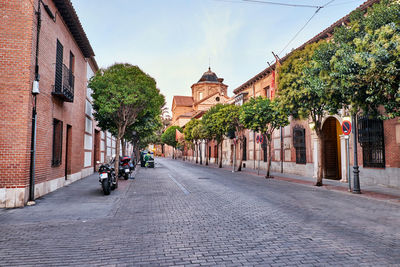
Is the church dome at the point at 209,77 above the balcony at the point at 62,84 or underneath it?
above

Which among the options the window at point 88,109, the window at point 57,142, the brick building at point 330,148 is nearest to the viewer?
the window at point 57,142

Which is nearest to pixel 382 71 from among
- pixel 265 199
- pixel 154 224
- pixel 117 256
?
pixel 265 199

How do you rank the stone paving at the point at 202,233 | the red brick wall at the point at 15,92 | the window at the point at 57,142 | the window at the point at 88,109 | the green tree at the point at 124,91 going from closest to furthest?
the stone paving at the point at 202,233 < the red brick wall at the point at 15,92 < the window at the point at 57,142 < the green tree at the point at 124,91 < the window at the point at 88,109

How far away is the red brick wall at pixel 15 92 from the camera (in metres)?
8.14

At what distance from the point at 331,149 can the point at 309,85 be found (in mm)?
8999

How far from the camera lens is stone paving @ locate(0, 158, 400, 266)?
159 inches

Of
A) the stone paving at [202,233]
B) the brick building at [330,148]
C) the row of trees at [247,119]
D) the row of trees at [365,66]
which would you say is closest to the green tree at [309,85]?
the row of trees at [365,66]

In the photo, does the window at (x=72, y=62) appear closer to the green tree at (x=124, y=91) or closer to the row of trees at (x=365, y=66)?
the green tree at (x=124, y=91)

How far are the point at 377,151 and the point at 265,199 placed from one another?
7986mm

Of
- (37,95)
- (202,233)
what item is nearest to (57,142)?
(37,95)

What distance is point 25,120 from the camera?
8328 millimetres

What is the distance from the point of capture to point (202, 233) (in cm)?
532

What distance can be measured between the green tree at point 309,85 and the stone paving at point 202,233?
4006 millimetres

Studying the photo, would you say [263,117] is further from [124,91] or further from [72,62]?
[72,62]
